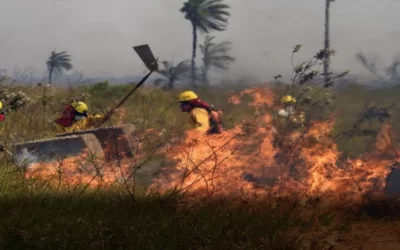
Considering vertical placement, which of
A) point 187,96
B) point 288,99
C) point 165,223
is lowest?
point 165,223

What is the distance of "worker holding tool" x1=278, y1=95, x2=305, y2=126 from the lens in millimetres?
6992

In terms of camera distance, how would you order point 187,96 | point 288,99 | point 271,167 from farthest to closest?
1. point 187,96
2. point 288,99
3. point 271,167

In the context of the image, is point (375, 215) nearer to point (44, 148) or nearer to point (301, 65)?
point (301, 65)

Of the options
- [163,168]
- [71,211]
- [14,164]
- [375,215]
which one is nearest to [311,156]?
[375,215]

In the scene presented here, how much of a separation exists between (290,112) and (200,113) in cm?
209

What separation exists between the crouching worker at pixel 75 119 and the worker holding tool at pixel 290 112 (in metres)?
3.62

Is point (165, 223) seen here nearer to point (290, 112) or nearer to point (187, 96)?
point (290, 112)

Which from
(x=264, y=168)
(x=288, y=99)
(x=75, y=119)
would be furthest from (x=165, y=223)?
(x=75, y=119)

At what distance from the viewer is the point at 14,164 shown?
678cm

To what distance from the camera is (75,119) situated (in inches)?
380

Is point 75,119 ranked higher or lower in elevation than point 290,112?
lower

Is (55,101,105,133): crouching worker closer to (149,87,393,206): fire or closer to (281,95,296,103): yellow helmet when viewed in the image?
(149,87,393,206): fire

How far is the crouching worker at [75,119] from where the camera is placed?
948cm

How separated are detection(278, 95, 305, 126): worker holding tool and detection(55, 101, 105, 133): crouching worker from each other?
362cm
